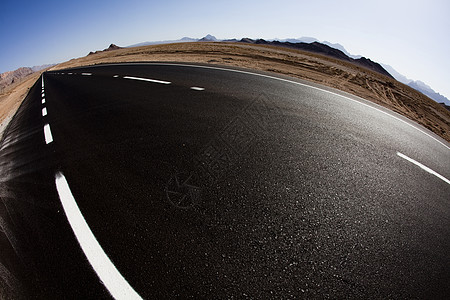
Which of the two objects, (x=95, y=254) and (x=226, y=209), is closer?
(x=95, y=254)

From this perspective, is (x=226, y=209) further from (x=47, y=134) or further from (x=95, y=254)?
(x=47, y=134)

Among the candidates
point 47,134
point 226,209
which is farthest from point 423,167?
point 47,134

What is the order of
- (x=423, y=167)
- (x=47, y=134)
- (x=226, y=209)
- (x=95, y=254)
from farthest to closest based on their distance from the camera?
(x=47, y=134)
(x=423, y=167)
(x=226, y=209)
(x=95, y=254)

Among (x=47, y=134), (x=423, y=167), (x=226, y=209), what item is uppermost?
(x=423, y=167)

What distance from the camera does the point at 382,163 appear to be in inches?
133

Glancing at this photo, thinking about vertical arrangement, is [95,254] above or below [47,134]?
below

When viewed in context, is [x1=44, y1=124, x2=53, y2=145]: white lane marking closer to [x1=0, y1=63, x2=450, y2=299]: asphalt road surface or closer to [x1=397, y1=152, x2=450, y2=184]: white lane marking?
[x1=0, y1=63, x2=450, y2=299]: asphalt road surface

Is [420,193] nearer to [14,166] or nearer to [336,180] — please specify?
[336,180]

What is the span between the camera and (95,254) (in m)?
1.96

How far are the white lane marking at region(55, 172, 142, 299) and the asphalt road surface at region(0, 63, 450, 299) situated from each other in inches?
0.5

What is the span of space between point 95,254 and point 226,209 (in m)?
1.37

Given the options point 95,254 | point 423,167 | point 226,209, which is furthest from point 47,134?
point 423,167

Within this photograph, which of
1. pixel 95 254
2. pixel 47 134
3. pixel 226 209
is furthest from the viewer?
pixel 47 134

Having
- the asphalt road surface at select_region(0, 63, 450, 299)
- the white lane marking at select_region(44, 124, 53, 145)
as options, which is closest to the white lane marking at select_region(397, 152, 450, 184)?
the asphalt road surface at select_region(0, 63, 450, 299)
